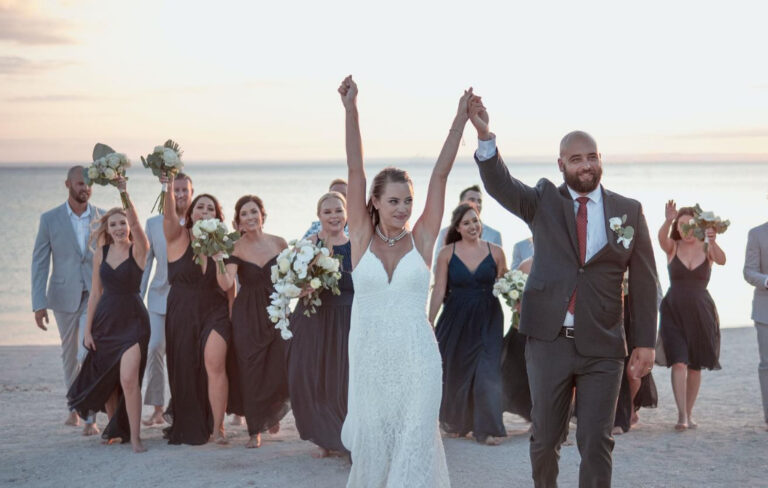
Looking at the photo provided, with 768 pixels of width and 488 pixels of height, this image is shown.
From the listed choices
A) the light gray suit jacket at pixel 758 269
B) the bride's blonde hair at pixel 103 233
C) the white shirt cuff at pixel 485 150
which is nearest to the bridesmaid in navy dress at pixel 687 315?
the light gray suit jacket at pixel 758 269

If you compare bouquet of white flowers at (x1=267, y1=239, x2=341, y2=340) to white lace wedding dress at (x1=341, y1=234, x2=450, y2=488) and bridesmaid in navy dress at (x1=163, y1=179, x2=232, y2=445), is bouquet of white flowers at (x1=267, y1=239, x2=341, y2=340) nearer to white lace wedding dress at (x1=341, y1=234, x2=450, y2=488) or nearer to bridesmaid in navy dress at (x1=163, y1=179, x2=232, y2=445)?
bridesmaid in navy dress at (x1=163, y1=179, x2=232, y2=445)

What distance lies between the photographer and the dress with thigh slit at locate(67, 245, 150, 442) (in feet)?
31.3

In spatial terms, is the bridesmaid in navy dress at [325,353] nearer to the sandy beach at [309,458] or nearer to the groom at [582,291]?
the sandy beach at [309,458]

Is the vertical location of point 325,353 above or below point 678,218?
below

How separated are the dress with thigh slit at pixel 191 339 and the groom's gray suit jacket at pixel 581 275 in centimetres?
397

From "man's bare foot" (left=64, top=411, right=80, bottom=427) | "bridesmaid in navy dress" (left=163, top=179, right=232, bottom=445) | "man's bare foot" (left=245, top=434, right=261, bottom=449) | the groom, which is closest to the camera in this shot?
the groom

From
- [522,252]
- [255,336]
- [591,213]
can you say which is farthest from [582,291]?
[522,252]

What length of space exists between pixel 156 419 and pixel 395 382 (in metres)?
5.38

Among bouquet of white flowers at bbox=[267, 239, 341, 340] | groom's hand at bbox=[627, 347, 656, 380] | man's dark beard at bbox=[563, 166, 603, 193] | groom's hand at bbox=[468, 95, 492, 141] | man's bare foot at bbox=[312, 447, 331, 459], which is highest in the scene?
groom's hand at bbox=[468, 95, 492, 141]

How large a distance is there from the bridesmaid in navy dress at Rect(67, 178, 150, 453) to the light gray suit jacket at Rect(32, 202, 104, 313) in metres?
1.00

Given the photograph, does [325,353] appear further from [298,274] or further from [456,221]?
[456,221]

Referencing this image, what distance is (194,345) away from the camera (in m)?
9.64

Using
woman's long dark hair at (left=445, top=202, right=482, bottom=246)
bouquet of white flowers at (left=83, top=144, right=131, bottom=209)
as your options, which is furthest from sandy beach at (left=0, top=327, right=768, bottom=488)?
bouquet of white flowers at (left=83, top=144, right=131, bottom=209)

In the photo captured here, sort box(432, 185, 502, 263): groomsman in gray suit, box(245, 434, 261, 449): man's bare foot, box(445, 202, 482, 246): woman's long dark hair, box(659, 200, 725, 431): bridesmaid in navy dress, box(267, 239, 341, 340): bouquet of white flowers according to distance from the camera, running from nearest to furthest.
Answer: box(267, 239, 341, 340): bouquet of white flowers < box(245, 434, 261, 449): man's bare foot < box(659, 200, 725, 431): bridesmaid in navy dress < box(445, 202, 482, 246): woman's long dark hair < box(432, 185, 502, 263): groomsman in gray suit
